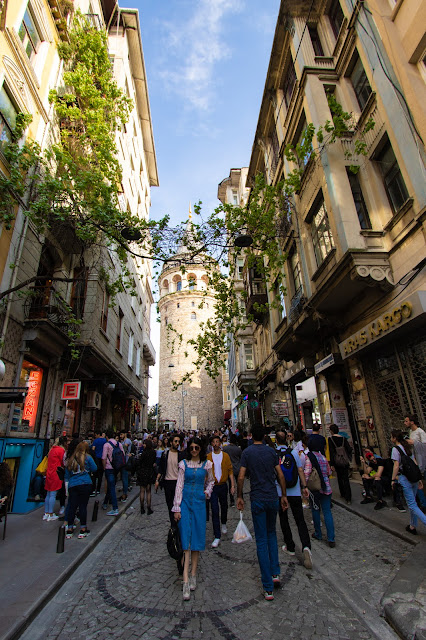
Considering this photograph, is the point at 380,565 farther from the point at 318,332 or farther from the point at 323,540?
the point at 318,332

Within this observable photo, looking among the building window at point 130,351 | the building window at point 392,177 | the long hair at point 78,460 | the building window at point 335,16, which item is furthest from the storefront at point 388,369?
the building window at point 130,351

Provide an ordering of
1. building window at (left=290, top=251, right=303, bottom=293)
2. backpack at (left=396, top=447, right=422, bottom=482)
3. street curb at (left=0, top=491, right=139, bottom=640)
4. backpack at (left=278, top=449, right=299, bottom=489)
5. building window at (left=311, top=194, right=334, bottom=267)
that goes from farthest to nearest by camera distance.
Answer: building window at (left=290, top=251, right=303, bottom=293), building window at (left=311, top=194, right=334, bottom=267), backpack at (left=396, top=447, right=422, bottom=482), backpack at (left=278, top=449, right=299, bottom=489), street curb at (left=0, top=491, right=139, bottom=640)

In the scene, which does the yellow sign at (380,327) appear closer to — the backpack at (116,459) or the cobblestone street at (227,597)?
the cobblestone street at (227,597)

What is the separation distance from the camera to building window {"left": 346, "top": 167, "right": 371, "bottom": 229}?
9424mm

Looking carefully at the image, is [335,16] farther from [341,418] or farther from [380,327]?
[341,418]

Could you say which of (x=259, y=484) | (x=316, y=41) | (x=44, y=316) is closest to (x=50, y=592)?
(x=259, y=484)

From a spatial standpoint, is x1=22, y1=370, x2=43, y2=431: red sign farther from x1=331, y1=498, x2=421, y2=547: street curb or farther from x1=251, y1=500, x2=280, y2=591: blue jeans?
x1=331, y1=498, x2=421, y2=547: street curb

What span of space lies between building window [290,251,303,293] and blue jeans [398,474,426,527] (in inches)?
353

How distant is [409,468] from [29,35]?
48.7 ft

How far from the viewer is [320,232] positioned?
37.1ft

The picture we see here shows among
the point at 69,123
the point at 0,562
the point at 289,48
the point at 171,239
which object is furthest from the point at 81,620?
the point at 289,48

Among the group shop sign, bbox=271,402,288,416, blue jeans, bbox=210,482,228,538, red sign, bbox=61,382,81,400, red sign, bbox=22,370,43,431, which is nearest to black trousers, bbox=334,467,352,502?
blue jeans, bbox=210,482,228,538

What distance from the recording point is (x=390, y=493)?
779 centimetres

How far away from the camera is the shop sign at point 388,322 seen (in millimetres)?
6621
